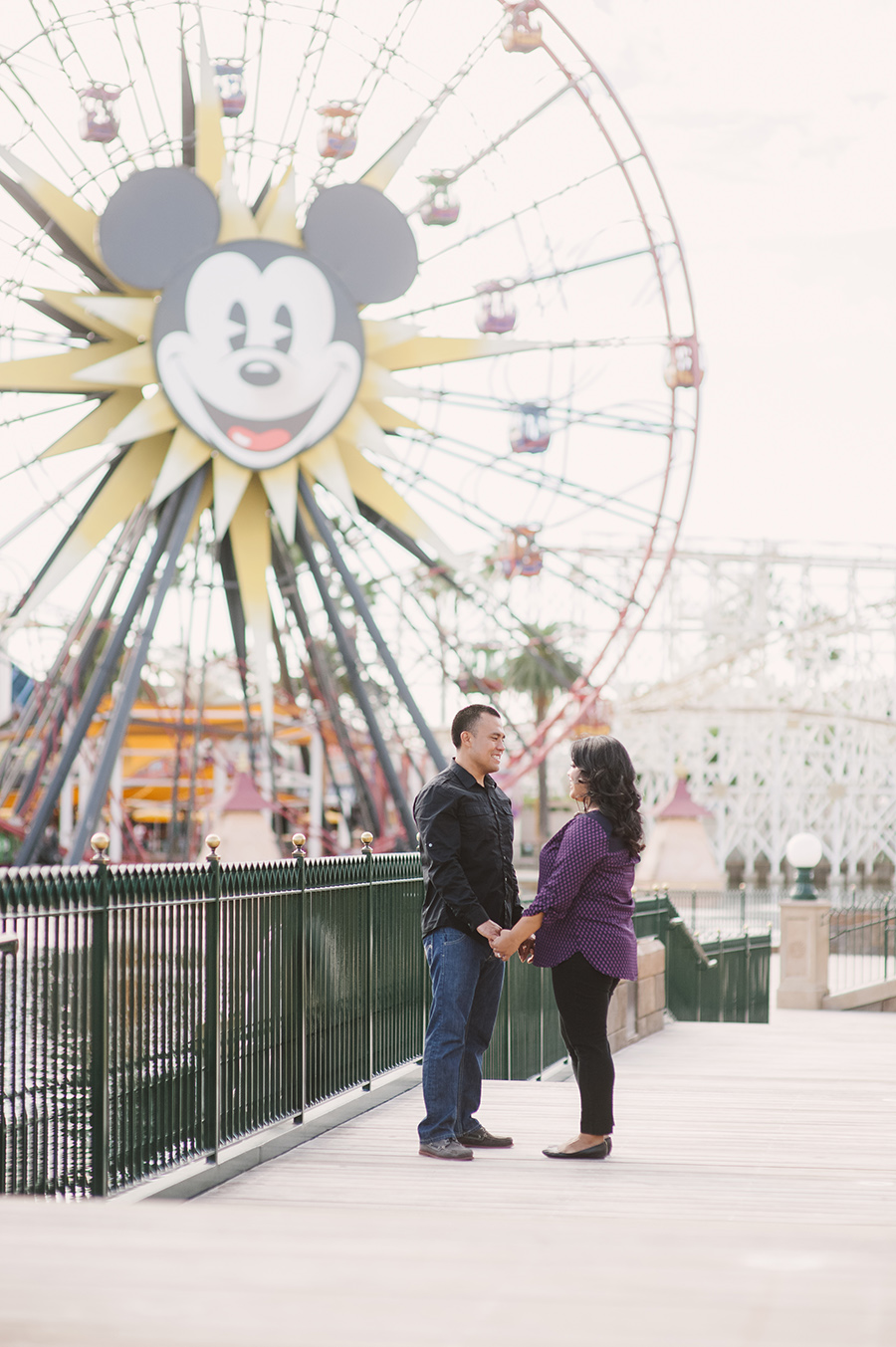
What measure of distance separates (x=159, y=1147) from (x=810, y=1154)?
279 centimetres

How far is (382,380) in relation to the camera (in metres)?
20.5

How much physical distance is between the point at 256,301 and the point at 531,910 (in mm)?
14955

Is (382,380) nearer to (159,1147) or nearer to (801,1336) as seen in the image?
(159,1147)

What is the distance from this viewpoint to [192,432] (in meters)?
19.6

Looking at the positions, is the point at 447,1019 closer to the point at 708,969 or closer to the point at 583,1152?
the point at 583,1152

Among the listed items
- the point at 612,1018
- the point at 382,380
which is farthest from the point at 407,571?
the point at 612,1018

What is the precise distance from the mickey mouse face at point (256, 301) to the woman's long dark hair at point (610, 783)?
1419 cm

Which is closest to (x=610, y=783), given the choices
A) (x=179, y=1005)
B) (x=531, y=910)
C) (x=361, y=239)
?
(x=531, y=910)

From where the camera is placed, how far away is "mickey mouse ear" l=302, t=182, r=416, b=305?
66.0 ft

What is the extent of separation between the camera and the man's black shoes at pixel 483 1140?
643 cm

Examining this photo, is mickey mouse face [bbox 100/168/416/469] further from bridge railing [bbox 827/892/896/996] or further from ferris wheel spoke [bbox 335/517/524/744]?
bridge railing [bbox 827/892/896/996]

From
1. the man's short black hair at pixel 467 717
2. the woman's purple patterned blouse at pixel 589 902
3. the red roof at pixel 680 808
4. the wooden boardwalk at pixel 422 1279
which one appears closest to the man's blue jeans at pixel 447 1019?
the woman's purple patterned blouse at pixel 589 902

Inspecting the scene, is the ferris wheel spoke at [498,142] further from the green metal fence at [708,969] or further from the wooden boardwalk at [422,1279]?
the wooden boardwalk at [422,1279]

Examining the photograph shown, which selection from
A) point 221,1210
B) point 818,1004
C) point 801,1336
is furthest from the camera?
point 818,1004
